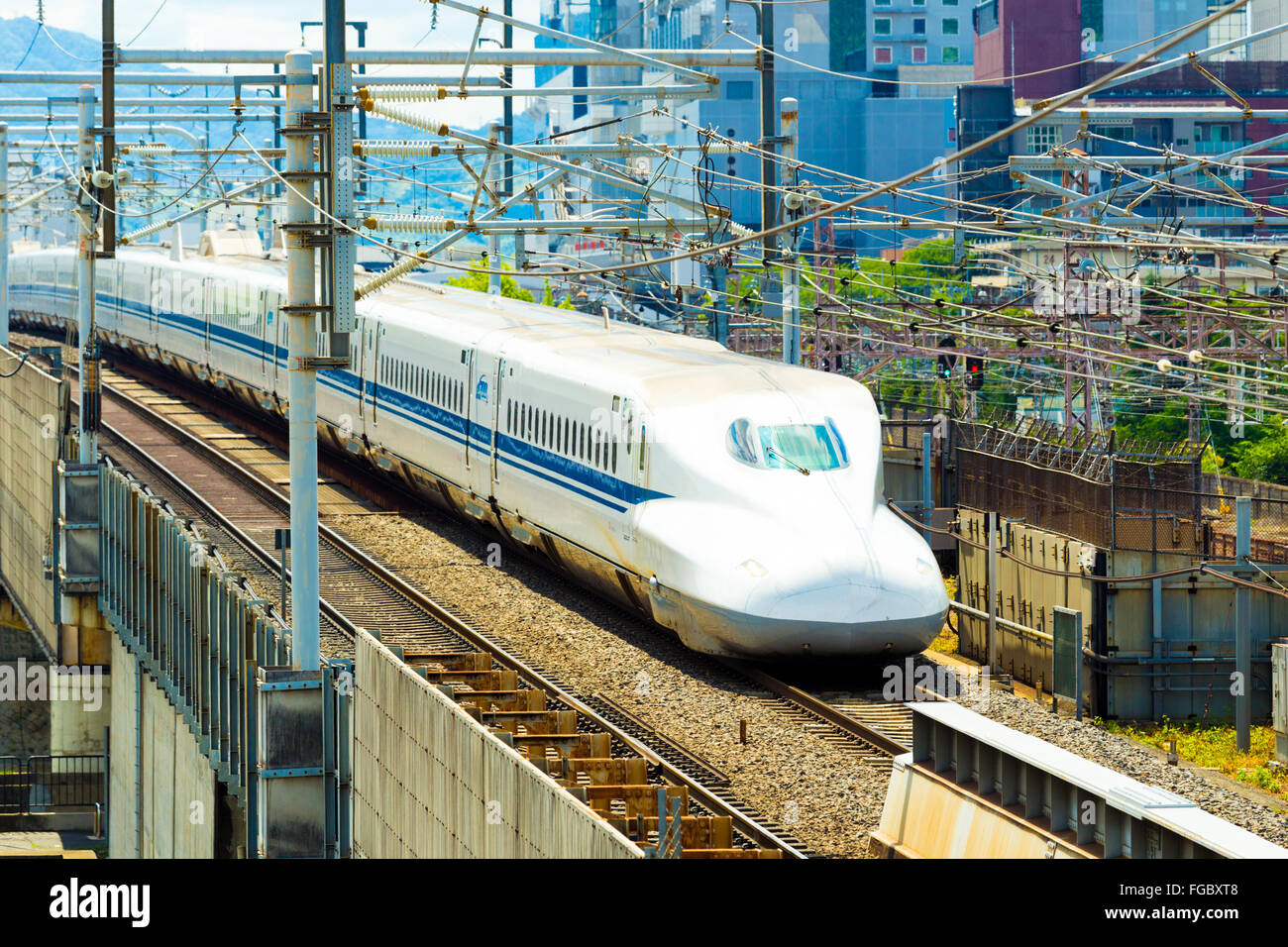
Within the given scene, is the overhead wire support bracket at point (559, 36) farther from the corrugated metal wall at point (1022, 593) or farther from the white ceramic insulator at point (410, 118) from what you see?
the corrugated metal wall at point (1022, 593)

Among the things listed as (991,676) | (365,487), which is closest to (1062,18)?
(365,487)

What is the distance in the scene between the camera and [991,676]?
21.2 m

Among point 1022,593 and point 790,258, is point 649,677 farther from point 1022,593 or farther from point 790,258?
point 790,258

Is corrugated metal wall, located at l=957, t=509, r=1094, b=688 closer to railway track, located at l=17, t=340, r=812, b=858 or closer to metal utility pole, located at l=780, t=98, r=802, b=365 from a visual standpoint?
metal utility pole, located at l=780, t=98, r=802, b=365

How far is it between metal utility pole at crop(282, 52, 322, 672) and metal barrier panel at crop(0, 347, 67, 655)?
1523cm

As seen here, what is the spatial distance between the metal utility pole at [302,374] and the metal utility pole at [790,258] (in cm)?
870

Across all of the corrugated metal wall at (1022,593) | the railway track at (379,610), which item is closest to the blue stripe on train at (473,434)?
the railway track at (379,610)

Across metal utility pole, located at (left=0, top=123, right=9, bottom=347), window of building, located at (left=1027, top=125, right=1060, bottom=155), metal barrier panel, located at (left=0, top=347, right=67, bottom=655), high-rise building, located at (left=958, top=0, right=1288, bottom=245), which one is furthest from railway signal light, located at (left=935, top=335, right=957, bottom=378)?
window of building, located at (left=1027, top=125, right=1060, bottom=155)

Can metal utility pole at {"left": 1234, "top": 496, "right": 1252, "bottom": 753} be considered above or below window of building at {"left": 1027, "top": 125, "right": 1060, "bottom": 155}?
below

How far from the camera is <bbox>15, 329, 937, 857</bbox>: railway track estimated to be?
15016mm

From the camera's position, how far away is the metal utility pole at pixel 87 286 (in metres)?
25.3

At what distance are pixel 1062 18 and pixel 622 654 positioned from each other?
111m

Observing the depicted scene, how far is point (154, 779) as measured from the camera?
Result: 25125mm

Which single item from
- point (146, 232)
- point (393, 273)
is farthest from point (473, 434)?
point (393, 273)
